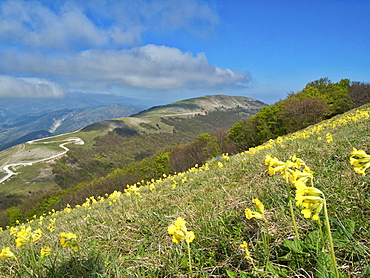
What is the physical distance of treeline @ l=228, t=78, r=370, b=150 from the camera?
153 feet

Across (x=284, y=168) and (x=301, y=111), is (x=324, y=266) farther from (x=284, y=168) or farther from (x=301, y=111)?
(x=301, y=111)

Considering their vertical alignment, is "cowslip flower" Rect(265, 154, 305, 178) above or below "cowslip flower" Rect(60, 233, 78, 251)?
above

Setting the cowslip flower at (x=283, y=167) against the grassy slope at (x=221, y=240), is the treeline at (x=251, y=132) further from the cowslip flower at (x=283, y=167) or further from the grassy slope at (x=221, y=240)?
the cowslip flower at (x=283, y=167)

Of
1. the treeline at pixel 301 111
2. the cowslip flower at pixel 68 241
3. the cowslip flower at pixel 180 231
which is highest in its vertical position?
the treeline at pixel 301 111

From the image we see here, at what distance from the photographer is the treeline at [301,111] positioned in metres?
46.8

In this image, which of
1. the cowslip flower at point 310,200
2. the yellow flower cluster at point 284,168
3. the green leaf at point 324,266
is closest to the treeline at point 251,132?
the yellow flower cluster at point 284,168

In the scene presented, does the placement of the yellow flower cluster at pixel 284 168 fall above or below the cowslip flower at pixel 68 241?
above

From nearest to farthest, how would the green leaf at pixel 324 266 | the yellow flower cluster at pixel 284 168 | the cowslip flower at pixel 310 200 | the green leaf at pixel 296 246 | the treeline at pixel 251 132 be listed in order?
the cowslip flower at pixel 310 200 → the green leaf at pixel 324 266 → the green leaf at pixel 296 246 → the yellow flower cluster at pixel 284 168 → the treeline at pixel 251 132

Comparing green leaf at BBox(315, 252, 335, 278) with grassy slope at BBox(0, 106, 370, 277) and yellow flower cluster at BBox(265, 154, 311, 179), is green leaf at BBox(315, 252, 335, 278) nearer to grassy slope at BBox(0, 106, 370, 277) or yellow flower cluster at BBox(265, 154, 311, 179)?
grassy slope at BBox(0, 106, 370, 277)

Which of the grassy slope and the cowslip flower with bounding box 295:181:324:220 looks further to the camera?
the grassy slope

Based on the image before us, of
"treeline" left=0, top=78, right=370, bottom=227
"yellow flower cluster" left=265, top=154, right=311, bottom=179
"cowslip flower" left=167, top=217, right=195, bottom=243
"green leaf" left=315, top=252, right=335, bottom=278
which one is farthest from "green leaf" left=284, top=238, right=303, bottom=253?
"treeline" left=0, top=78, right=370, bottom=227

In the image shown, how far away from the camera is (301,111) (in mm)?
47875

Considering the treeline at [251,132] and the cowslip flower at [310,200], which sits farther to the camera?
the treeline at [251,132]

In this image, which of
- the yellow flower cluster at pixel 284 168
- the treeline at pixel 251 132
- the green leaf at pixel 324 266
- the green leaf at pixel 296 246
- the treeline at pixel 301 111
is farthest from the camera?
the treeline at pixel 251 132
